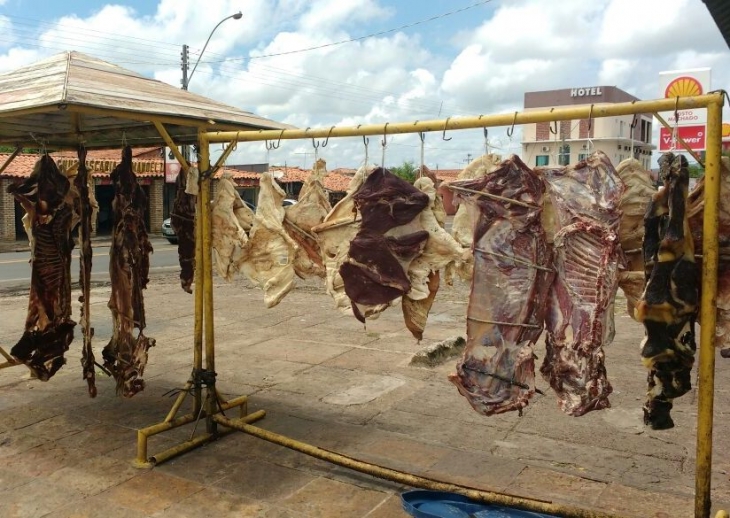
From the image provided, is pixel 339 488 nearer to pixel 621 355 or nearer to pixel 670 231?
pixel 670 231

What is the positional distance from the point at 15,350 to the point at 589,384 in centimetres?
420

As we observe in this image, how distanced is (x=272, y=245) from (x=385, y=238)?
3.21 feet

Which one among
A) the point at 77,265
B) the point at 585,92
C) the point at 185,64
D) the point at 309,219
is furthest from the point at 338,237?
the point at 585,92

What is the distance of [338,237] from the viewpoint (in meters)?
3.97

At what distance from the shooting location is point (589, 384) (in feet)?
10.2

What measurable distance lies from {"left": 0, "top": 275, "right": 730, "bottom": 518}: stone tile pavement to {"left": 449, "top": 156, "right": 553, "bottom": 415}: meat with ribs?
1.02 metres

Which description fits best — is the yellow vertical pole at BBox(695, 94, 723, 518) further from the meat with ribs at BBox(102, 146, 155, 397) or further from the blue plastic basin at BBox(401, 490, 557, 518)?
the meat with ribs at BBox(102, 146, 155, 397)

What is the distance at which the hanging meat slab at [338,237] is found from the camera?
389 centimetres

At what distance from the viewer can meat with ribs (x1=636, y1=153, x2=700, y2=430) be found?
111 inches

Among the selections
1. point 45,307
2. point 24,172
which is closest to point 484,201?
point 45,307

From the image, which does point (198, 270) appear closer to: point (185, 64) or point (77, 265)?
point (77, 265)

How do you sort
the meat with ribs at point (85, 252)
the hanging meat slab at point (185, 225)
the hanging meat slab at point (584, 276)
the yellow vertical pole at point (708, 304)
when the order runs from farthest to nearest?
the hanging meat slab at point (185, 225) < the meat with ribs at point (85, 252) < the hanging meat slab at point (584, 276) < the yellow vertical pole at point (708, 304)

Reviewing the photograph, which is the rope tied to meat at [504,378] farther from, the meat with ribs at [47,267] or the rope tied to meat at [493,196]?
the meat with ribs at [47,267]

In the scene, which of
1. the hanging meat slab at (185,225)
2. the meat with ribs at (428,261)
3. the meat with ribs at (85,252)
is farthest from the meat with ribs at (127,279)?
the meat with ribs at (428,261)
